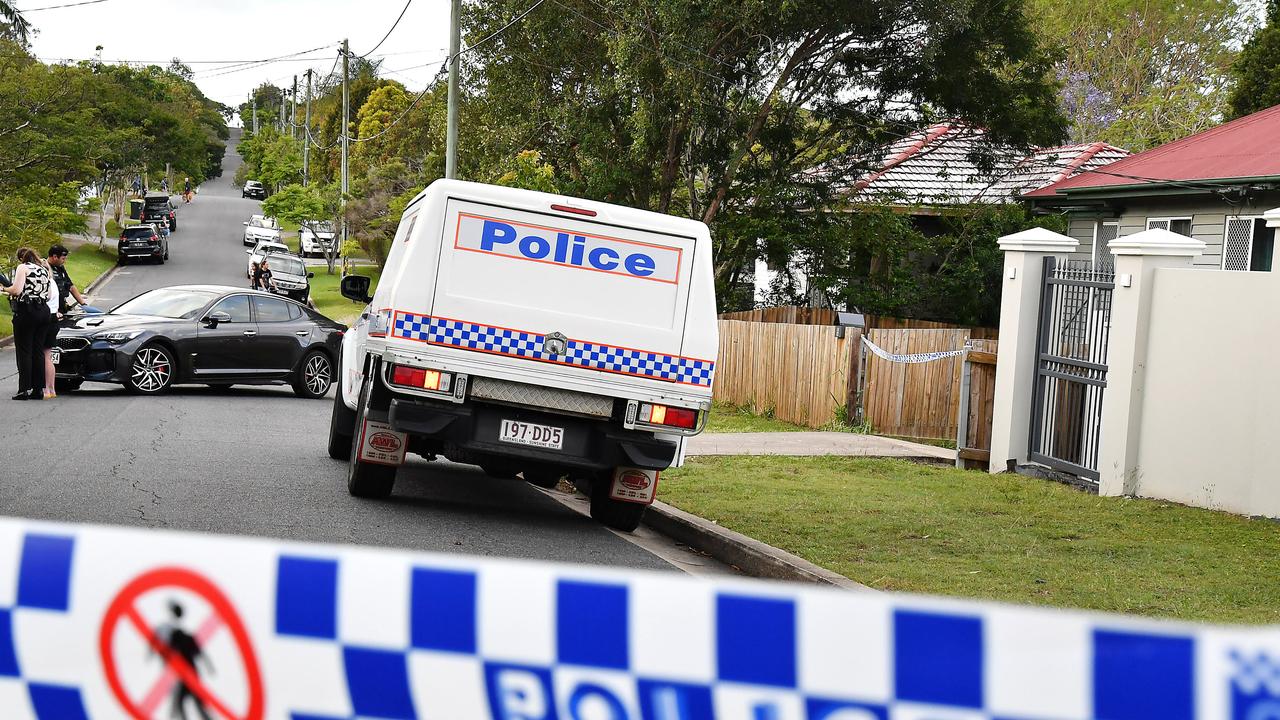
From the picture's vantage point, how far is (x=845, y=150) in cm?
2677

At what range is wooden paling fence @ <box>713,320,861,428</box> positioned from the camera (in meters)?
17.8

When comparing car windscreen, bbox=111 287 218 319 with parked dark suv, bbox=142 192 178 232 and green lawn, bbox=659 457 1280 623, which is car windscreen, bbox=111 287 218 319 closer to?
green lawn, bbox=659 457 1280 623

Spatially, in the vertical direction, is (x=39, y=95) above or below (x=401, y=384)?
above

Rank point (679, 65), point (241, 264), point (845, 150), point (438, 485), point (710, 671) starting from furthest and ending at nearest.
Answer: point (241, 264) → point (845, 150) → point (679, 65) → point (438, 485) → point (710, 671)

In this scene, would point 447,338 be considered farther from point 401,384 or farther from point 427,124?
point 427,124

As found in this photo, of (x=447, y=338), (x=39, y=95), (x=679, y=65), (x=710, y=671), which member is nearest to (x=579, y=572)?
(x=710, y=671)

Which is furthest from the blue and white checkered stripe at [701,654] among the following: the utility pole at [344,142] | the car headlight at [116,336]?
the utility pole at [344,142]

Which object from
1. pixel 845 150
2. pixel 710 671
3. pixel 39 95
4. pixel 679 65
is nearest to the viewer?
pixel 710 671

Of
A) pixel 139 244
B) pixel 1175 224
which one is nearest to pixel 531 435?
pixel 1175 224

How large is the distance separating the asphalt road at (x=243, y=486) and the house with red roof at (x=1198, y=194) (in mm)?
10220

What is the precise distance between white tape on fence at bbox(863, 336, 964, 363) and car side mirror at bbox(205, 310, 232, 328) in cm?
847

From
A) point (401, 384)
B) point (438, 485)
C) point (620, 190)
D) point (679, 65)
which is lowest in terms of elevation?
point (438, 485)

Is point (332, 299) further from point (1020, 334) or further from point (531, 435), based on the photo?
point (531, 435)

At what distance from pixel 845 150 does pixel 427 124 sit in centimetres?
3779
